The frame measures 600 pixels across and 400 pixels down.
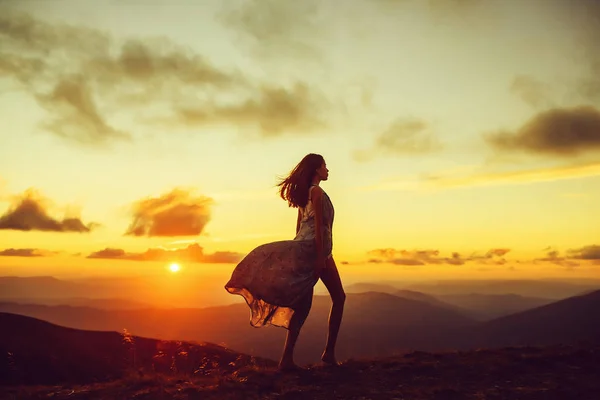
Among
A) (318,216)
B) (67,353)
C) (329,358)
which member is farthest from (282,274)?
(67,353)

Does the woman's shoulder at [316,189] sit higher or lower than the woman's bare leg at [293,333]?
higher

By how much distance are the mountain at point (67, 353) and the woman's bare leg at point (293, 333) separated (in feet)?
9.18

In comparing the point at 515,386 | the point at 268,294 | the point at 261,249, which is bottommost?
the point at 515,386

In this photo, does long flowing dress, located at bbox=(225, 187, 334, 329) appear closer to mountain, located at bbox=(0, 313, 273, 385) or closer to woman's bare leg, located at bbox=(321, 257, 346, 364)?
woman's bare leg, located at bbox=(321, 257, 346, 364)

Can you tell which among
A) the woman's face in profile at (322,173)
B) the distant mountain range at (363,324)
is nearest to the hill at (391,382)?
the woman's face in profile at (322,173)

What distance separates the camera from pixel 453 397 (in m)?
7.19

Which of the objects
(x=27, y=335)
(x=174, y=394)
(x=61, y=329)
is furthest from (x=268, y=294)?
(x=61, y=329)

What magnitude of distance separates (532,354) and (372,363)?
2704mm

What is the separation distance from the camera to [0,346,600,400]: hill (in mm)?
7367

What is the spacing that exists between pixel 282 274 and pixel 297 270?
234 millimetres

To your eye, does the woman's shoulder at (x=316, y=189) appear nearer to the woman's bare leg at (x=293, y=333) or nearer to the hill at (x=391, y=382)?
the woman's bare leg at (x=293, y=333)

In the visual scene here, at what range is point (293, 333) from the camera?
8695 millimetres

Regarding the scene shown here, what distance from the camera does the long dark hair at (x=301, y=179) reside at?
8.84m

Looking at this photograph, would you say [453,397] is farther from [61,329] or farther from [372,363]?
[61,329]
